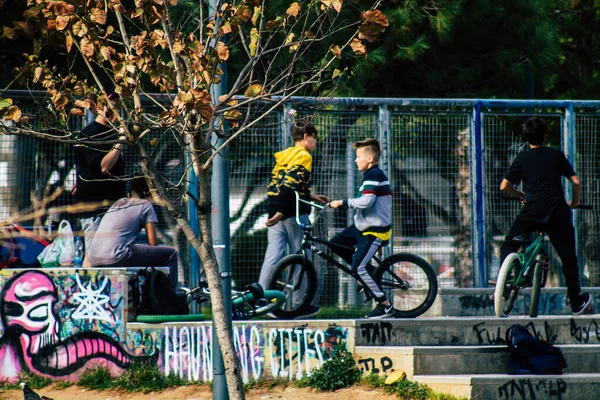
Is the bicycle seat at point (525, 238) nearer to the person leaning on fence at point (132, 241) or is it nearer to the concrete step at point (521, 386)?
the concrete step at point (521, 386)

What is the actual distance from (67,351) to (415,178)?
4.03 metres

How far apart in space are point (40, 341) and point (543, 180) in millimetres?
4893

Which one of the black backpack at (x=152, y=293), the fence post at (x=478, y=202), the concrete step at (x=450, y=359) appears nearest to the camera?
the concrete step at (x=450, y=359)

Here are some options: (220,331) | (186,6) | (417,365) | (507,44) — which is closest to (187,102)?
(220,331)

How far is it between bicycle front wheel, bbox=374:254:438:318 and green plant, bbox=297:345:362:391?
1.18 meters

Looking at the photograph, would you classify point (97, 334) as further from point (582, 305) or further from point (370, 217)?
point (582, 305)

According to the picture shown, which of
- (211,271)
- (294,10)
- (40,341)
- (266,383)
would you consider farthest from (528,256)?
(40,341)

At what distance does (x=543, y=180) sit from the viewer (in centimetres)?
908

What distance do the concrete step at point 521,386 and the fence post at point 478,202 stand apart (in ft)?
8.38

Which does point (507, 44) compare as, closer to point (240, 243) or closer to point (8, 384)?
point (240, 243)

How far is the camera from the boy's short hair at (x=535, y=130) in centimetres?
914

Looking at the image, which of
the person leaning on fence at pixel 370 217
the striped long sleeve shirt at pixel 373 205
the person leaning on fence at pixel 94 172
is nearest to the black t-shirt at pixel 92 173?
the person leaning on fence at pixel 94 172

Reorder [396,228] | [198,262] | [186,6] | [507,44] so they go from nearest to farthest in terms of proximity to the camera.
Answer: [198,262], [396,228], [186,6], [507,44]

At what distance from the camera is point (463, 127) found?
417 inches
